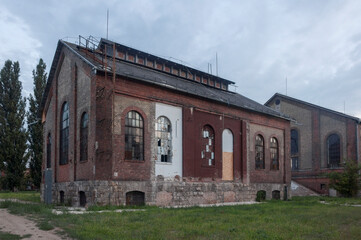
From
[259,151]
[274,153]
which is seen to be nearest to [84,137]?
[259,151]

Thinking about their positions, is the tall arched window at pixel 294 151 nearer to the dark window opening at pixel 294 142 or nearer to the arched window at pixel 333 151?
the dark window opening at pixel 294 142

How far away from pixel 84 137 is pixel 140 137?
309 cm

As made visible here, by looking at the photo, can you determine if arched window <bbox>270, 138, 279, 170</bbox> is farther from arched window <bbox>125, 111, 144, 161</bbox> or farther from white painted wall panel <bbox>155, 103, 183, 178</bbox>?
arched window <bbox>125, 111, 144, 161</bbox>

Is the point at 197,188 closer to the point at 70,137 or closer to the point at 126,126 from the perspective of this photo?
the point at 126,126

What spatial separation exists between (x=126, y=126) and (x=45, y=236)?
30.9ft

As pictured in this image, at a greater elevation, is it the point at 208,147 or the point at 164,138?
the point at 164,138

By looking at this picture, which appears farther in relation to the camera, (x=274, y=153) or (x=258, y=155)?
(x=274, y=153)

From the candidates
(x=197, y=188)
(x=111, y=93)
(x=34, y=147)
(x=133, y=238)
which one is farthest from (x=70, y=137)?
(x=34, y=147)

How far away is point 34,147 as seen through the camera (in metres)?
36.8

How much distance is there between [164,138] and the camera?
1995cm

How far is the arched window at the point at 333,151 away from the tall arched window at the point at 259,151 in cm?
1051

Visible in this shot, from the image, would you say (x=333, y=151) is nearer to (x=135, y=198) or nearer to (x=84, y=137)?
(x=135, y=198)

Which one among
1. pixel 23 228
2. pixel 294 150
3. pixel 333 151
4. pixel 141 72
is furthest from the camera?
pixel 294 150

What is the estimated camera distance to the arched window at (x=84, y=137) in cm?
1847
